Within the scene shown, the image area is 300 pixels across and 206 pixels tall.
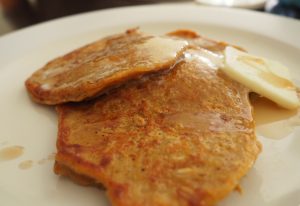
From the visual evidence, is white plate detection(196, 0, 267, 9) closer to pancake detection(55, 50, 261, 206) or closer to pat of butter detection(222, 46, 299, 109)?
pat of butter detection(222, 46, 299, 109)

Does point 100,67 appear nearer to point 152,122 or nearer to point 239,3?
point 152,122

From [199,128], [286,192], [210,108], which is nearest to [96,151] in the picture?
[199,128]

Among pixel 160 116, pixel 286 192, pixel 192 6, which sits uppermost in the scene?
pixel 192 6

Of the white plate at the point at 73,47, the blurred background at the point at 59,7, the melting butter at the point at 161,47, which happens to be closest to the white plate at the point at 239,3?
the blurred background at the point at 59,7

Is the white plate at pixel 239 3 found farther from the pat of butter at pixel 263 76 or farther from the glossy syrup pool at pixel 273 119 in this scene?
the glossy syrup pool at pixel 273 119

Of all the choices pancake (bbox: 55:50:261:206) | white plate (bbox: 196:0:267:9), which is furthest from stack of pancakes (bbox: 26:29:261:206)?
white plate (bbox: 196:0:267:9)

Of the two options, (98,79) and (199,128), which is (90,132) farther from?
(199,128)

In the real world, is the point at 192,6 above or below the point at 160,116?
above

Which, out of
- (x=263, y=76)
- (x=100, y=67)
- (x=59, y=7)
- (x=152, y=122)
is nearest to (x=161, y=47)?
(x=100, y=67)
